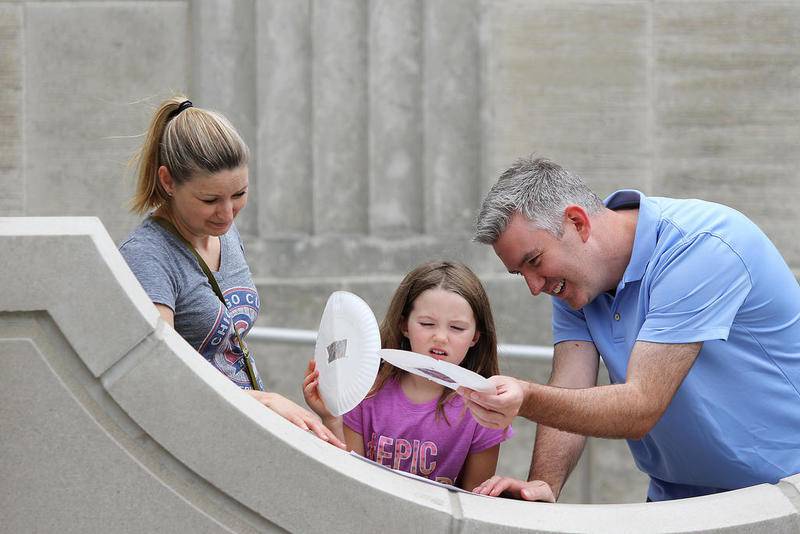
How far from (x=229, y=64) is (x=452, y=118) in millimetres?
1265

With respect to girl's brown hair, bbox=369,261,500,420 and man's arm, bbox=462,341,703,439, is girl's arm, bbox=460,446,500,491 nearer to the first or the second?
girl's brown hair, bbox=369,261,500,420

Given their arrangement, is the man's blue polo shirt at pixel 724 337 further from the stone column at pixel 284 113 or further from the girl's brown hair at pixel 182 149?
the stone column at pixel 284 113

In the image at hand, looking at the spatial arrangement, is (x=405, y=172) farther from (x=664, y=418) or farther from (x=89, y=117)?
(x=664, y=418)

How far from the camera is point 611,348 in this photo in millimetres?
2553

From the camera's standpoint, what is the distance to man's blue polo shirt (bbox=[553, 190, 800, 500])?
7.39 feet

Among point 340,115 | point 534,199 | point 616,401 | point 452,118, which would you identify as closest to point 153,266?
point 534,199

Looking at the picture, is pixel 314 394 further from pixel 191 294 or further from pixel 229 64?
pixel 229 64

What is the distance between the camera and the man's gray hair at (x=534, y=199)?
99.1 inches

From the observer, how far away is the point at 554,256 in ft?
8.22

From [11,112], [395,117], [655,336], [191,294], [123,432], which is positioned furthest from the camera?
[11,112]

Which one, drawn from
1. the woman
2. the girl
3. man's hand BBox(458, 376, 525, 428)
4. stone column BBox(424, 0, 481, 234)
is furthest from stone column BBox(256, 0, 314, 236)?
man's hand BBox(458, 376, 525, 428)

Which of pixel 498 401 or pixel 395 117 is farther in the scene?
pixel 395 117

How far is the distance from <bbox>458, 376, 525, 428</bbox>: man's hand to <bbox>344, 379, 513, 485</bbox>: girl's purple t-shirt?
39cm

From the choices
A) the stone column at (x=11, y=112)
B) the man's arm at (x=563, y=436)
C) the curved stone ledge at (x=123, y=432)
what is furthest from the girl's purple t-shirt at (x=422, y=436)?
the stone column at (x=11, y=112)
